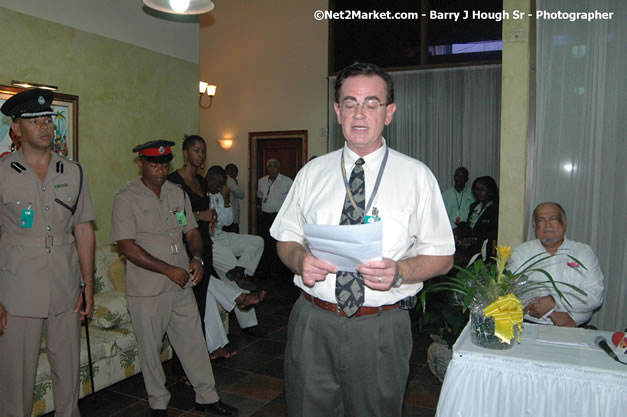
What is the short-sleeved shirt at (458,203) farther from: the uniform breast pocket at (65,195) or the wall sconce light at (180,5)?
the uniform breast pocket at (65,195)

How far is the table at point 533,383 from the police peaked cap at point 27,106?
2.34 m

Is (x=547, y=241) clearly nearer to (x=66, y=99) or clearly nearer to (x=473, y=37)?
(x=66, y=99)

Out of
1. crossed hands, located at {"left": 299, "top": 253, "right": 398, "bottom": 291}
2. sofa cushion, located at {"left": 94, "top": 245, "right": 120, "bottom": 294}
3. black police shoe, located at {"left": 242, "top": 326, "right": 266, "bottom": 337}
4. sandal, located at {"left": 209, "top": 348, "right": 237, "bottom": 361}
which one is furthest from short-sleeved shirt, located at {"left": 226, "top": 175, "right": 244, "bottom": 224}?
crossed hands, located at {"left": 299, "top": 253, "right": 398, "bottom": 291}

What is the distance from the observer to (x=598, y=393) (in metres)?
1.94

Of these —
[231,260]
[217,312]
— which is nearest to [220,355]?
[217,312]

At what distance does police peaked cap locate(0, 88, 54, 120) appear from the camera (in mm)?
2568

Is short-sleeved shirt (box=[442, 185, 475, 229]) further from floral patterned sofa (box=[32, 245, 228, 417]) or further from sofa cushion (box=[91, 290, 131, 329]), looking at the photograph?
sofa cushion (box=[91, 290, 131, 329])

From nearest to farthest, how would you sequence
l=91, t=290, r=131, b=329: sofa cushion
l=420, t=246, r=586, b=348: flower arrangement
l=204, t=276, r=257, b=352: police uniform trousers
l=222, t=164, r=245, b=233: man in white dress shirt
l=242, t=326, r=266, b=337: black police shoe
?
l=420, t=246, r=586, b=348: flower arrangement → l=91, t=290, r=131, b=329: sofa cushion → l=204, t=276, r=257, b=352: police uniform trousers → l=242, t=326, r=266, b=337: black police shoe → l=222, t=164, r=245, b=233: man in white dress shirt

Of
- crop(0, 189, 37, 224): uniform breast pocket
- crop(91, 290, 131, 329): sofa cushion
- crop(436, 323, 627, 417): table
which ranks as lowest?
crop(91, 290, 131, 329): sofa cushion

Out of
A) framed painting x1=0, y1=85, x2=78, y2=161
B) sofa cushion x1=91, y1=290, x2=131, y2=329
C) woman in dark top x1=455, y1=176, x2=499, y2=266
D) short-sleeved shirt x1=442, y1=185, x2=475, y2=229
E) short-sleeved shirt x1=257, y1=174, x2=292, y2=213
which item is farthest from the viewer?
short-sleeved shirt x1=257, y1=174, x2=292, y2=213

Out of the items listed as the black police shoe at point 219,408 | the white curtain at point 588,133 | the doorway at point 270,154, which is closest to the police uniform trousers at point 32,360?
the black police shoe at point 219,408

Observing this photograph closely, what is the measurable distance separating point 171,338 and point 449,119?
661 centimetres

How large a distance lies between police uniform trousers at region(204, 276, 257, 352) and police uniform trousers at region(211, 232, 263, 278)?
0.58 ft

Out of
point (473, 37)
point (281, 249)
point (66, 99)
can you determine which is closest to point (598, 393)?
point (281, 249)
